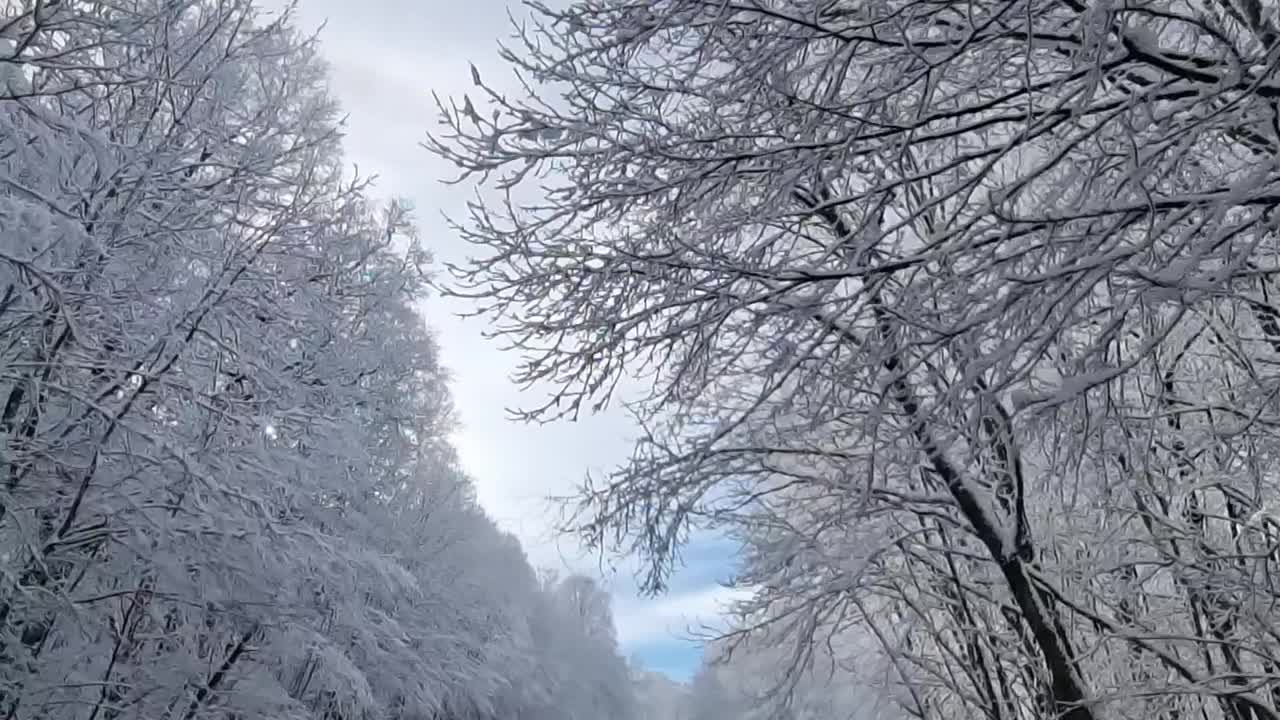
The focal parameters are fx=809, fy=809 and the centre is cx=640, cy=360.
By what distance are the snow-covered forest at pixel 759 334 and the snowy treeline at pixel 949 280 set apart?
32 millimetres

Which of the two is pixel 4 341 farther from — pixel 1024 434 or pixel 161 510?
pixel 1024 434

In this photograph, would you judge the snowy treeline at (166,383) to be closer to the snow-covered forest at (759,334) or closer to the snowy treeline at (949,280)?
the snow-covered forest at (759,334)

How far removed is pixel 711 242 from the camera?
3.55 meters

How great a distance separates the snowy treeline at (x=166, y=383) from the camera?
436 centimetres

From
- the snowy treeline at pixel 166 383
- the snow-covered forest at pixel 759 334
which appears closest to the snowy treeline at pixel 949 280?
the snow-covered forest at pixel 759 334

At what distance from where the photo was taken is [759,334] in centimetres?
425

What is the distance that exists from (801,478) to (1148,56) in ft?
11.6

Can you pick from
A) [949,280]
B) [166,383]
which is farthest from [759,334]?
[166,383]

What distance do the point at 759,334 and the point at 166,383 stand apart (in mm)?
3561

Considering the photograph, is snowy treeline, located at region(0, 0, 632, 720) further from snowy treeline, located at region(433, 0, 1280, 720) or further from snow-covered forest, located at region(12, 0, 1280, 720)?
snowy treeline, located at region(433, 0, 1280, 720)

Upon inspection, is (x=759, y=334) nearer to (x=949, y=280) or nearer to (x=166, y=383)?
(x=949, y=280)

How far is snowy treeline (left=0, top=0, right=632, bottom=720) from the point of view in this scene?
4359 mm

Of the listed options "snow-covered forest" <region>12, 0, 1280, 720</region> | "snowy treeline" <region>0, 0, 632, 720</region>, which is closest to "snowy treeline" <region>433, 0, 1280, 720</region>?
"snow-covered forest" <region>12, 0, 1280, 720</region>

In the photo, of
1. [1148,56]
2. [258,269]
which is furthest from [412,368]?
[1148,56]
